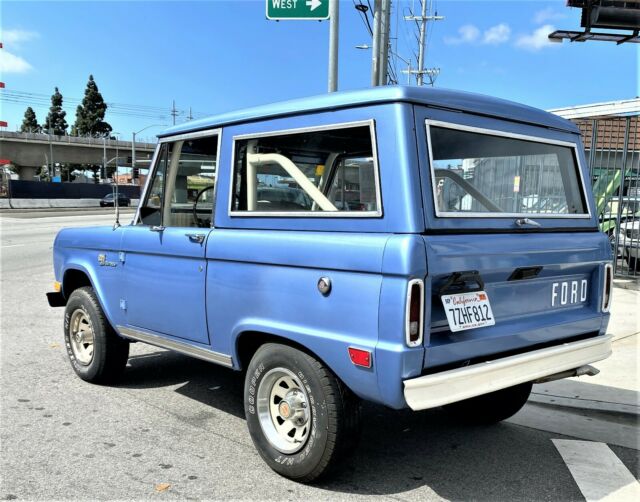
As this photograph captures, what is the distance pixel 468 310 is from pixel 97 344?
10.6ft

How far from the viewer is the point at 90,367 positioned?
16.3ft

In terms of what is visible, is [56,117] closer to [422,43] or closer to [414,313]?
[422,43]

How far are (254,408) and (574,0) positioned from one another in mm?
11686

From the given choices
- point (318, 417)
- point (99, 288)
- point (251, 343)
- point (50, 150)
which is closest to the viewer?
point (318, 417)

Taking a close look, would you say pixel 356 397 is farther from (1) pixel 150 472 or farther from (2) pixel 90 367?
(2) pixel 90 367

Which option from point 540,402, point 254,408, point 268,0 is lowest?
point 540,402

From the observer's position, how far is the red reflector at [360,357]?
2801mm

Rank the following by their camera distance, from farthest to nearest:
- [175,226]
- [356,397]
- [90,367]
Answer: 1. [90,367]
2. [175,226]
3. [356,397]

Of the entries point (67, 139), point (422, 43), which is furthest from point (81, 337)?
point (67, 139)

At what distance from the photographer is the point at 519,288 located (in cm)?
332

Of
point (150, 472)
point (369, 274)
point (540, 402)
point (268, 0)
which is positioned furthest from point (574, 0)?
point (150, 472)

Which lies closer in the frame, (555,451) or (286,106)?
(286,106)

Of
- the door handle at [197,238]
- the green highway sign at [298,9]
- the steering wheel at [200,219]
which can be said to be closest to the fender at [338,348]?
the door handle at [197,238]

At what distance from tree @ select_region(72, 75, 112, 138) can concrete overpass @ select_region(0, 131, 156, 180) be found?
18.1m
